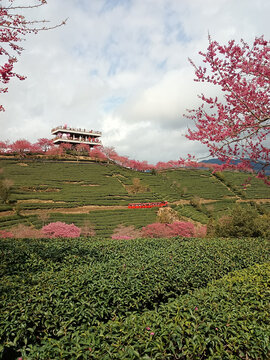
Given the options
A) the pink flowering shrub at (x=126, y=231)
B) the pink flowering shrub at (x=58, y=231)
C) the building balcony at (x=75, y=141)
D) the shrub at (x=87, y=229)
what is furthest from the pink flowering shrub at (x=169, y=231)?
the building balcony at (x=75, y=141)

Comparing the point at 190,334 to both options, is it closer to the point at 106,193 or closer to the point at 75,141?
the point at 106,193

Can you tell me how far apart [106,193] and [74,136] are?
27606mm

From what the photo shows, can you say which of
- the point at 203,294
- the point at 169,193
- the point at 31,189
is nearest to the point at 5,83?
the point at 203,294

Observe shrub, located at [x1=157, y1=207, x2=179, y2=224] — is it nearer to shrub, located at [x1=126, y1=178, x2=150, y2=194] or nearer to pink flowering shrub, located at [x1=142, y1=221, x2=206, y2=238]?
pink flowering shrub, located at [x1=142, y1=221, x2=206, y2=238]

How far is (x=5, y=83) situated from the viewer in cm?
500

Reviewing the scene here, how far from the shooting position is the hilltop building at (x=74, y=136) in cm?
5450

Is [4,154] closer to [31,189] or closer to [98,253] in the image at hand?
[31,189]

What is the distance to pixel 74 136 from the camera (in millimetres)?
56750

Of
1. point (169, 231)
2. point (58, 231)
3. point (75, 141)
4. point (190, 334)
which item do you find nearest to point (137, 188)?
point (169, 231)

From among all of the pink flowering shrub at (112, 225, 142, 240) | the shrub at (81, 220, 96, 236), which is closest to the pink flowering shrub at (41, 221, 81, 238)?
the shrub at (81, 220, 96, 236)

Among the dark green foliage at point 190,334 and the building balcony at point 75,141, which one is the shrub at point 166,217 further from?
the building balcony at point 75,141

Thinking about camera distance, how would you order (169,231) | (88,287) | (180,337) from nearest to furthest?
→ (180,337)
(88,287)
(169,231)

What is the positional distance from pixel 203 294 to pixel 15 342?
3422 mm

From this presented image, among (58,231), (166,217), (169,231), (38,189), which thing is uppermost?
(38,189)
